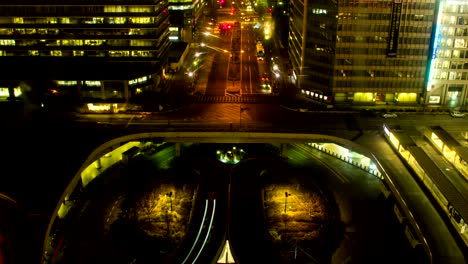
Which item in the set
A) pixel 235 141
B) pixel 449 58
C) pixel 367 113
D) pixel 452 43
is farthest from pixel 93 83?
pixel 452 43

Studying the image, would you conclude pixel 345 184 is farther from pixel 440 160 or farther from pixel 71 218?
pixel 71 218

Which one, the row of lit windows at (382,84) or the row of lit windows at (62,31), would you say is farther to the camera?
the row of lit windows at (62,31)

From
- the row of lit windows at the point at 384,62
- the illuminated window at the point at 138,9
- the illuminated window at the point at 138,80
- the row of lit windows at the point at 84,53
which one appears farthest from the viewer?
the row of lit windows at the point at 84,53

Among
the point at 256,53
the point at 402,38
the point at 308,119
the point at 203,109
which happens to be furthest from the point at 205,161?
the point at 256,53

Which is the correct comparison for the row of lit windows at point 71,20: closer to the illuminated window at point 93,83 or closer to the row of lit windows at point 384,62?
the illuminated window at point 93,83

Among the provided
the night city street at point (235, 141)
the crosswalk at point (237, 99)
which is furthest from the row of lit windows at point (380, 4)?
the crosswalk at point (237, 99)

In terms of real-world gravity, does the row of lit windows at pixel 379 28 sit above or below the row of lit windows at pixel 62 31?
above

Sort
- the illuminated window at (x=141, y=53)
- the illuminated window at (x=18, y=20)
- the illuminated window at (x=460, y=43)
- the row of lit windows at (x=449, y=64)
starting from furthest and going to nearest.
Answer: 1. the illuminated window at (x=141, y=53)
2. the illuminated window at (x=18, y=20)
3. the row of lit windows at (x=449, y=64)
4. the illuminated window at (x=460, y=43)
